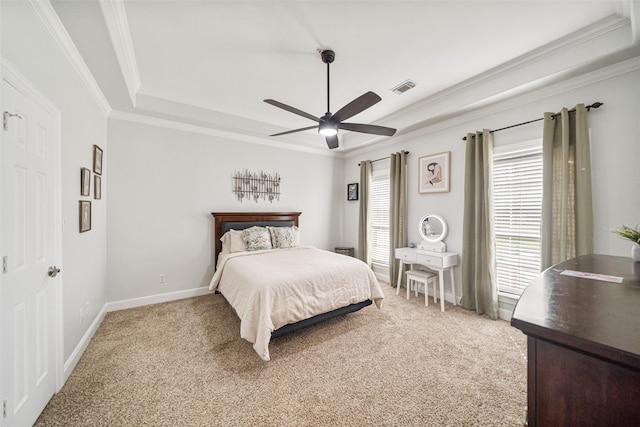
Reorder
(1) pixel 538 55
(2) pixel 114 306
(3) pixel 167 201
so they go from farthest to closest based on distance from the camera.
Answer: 1. (3) pixel 167 201
2. (2) pixel 114 306
3. (1) pixel 538 55

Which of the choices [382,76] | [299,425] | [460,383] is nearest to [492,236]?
[460,383]

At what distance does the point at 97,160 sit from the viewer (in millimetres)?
2736

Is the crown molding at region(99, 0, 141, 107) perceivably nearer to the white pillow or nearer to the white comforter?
the white pillow

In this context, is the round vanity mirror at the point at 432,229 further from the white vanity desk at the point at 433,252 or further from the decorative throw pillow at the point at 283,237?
the decorative throw pillow at the point at 283,237

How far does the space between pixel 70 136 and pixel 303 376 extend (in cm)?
284

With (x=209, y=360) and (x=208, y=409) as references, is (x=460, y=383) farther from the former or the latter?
(x=209, y=360)

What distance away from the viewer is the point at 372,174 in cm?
492

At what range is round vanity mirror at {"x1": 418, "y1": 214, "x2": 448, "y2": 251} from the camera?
3613 mm

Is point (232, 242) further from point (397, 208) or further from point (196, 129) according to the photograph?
point (397, 208)

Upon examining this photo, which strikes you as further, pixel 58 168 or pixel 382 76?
pixel 382 76

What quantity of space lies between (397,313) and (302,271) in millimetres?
1484

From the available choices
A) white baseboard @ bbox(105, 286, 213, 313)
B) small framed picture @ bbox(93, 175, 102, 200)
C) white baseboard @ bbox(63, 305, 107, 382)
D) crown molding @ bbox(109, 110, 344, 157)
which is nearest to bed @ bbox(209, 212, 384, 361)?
white baseboard @ bbox(105, 286, 213, 313)

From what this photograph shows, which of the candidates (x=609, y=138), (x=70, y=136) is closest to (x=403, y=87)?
(x=609, y=138)

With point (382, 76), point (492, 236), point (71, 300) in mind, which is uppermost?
point (382, 76)
